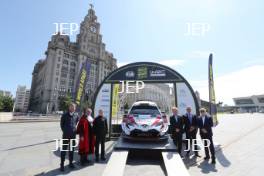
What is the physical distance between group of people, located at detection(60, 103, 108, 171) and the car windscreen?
2.09 m

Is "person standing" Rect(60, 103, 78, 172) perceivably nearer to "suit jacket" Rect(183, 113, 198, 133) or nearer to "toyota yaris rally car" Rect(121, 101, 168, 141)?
"toyota yaris rally car" Rect(121, 101, 168, 141)

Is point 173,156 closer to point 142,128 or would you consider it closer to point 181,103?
point 142,128

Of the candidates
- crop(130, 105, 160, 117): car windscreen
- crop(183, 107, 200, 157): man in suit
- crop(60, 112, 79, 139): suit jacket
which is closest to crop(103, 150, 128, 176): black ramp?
crop(60, 112, 79, 139): suit jacket

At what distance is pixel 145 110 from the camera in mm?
8336

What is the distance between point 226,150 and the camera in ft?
25.3

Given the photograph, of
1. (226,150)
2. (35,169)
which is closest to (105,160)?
(35,169)

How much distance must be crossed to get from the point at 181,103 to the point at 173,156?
4.61 metres

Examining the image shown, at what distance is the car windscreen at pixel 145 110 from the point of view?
796cm

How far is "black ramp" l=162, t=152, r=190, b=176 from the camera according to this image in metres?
4.79

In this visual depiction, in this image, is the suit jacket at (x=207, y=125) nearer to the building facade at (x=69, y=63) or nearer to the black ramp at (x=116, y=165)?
→ the black ramp at (x=116, y=165)

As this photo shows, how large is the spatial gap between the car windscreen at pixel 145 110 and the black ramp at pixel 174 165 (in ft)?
6.78

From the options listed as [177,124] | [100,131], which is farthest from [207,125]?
[100,131]

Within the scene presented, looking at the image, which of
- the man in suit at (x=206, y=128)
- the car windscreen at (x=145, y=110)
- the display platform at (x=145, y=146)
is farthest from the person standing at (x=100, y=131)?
the man in suit at (x=206, y=128)

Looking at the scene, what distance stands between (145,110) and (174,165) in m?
3.38
